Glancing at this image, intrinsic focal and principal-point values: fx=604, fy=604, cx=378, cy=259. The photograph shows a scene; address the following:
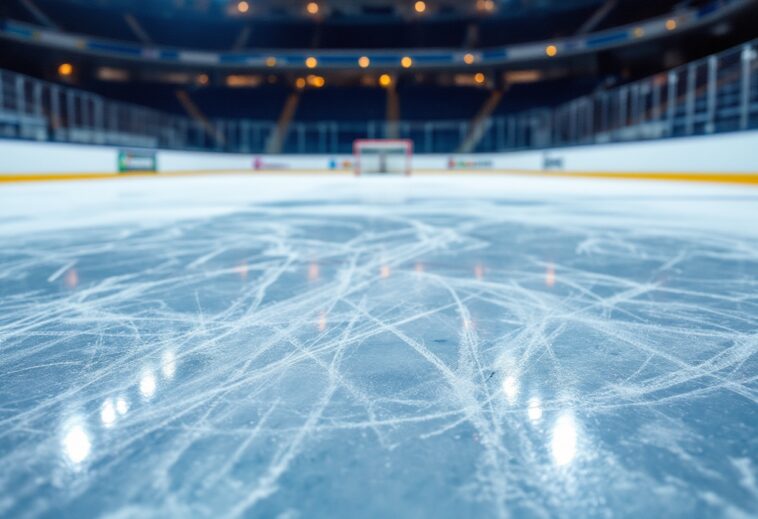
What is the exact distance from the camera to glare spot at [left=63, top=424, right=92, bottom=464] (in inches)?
30.7

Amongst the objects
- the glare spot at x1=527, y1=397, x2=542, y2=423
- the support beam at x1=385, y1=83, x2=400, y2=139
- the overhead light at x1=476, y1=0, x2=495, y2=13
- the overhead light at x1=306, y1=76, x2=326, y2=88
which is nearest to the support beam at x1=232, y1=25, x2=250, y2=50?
the overhead light at x1=306, y1=76, x2=326, y2=88

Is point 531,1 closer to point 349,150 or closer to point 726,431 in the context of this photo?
point 349,150

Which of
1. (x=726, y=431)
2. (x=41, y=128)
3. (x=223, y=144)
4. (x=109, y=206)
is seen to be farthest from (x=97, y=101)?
(x=726, y=431)

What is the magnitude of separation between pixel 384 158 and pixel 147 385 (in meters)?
18.3

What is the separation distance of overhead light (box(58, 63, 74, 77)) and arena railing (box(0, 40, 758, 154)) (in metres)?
5.84

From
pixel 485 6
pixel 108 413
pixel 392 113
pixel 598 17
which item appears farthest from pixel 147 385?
pixel 485 6

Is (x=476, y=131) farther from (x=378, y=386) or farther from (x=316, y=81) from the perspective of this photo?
(x=378, y=386)

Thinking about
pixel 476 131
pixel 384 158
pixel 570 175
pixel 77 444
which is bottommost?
pixel 77 444

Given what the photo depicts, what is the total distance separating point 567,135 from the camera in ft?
49.0

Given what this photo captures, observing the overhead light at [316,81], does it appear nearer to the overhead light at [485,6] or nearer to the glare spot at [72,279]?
the overhead light at [485,6]

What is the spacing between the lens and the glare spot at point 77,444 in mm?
779

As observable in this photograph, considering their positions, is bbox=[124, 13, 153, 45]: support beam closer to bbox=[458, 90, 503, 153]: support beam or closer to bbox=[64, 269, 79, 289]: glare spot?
bbox=[458, 90, 503, 153]: support beam

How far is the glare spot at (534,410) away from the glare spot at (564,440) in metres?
0.03

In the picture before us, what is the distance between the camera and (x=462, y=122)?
69.1ft
